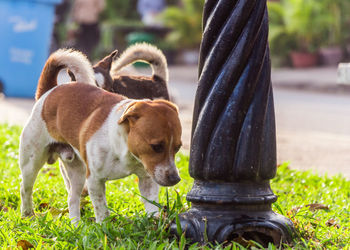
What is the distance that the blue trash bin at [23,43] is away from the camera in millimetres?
10531

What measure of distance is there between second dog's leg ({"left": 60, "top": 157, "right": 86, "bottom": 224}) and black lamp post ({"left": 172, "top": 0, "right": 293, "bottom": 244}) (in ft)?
2.82

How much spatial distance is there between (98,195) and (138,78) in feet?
5.57

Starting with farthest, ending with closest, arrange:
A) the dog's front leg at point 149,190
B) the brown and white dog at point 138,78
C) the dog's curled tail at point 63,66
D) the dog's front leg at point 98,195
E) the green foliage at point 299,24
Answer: the green foliage at point 299,24 < the brown and white dog at point 138,78 < the dog's curled tail at point 63,66 < the dog's front leg at point 149,190 < the dog's front leg at point 98,195

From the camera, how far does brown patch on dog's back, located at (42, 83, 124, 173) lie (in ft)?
10.6

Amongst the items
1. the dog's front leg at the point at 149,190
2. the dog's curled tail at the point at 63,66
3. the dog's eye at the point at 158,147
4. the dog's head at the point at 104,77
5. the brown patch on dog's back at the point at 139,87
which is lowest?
the dog's front leg at the point at 149,190

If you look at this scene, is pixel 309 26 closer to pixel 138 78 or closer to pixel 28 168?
pixel 138 78

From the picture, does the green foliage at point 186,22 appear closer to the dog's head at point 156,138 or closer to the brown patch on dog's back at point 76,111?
the brown patch on dog's back at point 76,111

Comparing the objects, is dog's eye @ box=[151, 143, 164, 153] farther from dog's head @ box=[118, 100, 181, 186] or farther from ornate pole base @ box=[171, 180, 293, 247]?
ornate pole base @ box=[171, 180, 293, 247]

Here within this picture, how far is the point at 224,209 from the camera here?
2.84m

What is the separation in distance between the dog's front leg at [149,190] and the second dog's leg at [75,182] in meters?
0.45

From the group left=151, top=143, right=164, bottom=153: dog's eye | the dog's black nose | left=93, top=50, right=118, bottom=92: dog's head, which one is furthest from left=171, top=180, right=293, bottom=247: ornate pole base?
left=93, top=50, right=118, bottom=92: dog's head

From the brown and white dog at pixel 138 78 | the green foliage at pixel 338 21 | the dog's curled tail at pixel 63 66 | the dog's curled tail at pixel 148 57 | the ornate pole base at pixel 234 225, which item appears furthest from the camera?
the green foliage at pixel 338 21

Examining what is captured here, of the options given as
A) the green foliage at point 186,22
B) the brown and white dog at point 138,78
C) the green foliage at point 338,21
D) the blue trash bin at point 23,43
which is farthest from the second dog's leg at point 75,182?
the green foliage at point 186,22

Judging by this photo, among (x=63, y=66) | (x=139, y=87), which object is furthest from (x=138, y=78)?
(x=63, y=66)
